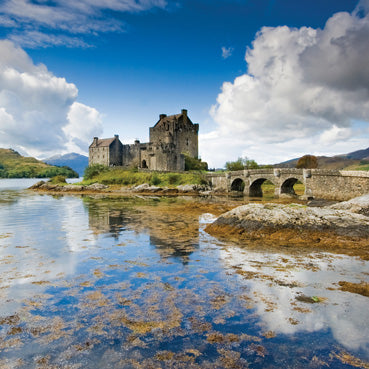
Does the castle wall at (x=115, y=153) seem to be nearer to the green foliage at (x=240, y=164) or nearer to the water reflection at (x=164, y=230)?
the green foliage at (x=240, y=164)

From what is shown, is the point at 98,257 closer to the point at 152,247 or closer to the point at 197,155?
the point at 152,247

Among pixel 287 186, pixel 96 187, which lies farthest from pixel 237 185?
pixel 96 187

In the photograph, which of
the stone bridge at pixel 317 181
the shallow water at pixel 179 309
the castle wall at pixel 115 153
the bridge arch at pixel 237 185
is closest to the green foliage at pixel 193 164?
the castle wall at pixel 115 153

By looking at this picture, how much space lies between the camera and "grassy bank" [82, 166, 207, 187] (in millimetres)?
56906

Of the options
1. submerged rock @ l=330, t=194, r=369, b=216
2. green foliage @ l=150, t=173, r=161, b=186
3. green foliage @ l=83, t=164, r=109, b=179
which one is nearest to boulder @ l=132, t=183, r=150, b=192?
green foliage @ l=150, t=173, r=161, b=186

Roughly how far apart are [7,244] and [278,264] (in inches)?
432

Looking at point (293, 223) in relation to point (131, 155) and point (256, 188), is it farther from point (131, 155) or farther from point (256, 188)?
point (131, 155)

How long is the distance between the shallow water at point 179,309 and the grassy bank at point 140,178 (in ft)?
149

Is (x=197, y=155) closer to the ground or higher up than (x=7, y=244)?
higher up

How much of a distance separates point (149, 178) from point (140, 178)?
6.57 ft

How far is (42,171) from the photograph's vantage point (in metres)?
163

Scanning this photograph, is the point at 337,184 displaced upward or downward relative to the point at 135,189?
upward

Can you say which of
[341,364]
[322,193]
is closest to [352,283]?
[341,364]

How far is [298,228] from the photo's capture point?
511 inches
